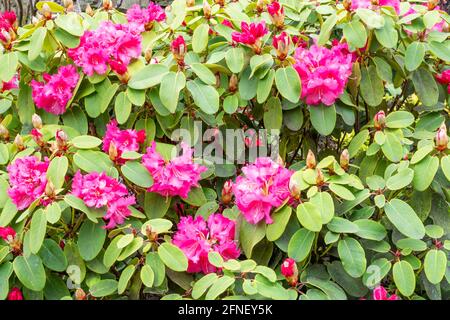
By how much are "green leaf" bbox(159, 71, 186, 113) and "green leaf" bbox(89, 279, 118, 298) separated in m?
0.51

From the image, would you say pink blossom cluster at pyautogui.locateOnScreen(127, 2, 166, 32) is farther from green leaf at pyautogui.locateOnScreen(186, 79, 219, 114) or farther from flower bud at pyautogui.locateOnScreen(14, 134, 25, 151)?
flower bud at pyautogui.locateOnScreen(14, 134, 25, 151)

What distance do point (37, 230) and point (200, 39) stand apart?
76 cm

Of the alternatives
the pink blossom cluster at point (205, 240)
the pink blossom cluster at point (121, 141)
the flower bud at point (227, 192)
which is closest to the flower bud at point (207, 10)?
the pink blossom cluster at point (121, 141)

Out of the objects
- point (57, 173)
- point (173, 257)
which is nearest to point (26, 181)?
point (57, 173)

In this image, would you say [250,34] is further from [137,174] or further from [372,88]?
[137,174]

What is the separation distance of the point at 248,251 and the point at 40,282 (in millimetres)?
565

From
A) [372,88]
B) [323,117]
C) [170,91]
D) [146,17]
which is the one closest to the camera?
[170,91]

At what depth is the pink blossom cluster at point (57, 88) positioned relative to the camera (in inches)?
82.2

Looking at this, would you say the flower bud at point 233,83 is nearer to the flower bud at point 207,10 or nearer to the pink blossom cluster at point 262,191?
the flower bud at point 207,10

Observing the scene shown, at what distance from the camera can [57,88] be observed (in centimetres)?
209

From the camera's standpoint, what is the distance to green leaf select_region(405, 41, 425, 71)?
6.64 ft

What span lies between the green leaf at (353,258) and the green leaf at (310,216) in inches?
4.6

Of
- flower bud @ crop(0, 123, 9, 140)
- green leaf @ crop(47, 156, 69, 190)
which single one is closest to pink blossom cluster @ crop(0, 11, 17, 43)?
flower bud @ crop(0, 123, 9, 140)

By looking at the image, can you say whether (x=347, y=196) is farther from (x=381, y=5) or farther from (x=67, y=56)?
(x=67, y=56)
